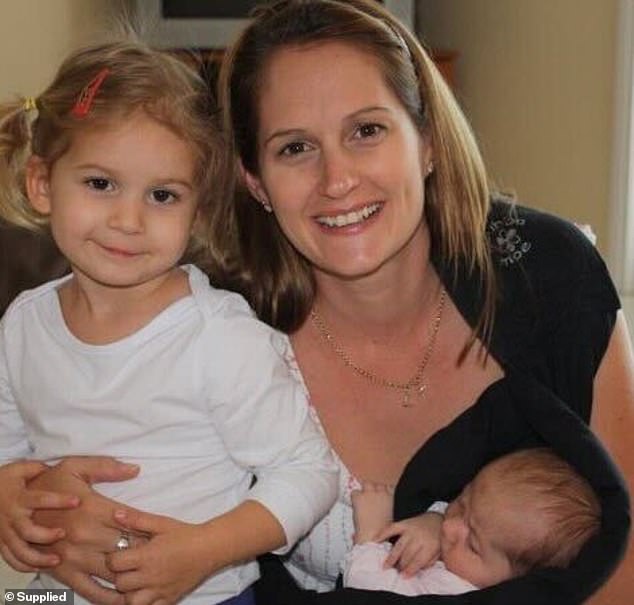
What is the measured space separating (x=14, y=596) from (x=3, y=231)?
123cm

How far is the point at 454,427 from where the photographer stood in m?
1.78

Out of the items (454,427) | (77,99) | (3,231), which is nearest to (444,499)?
(454,427)

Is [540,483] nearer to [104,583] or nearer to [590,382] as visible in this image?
[590,382]

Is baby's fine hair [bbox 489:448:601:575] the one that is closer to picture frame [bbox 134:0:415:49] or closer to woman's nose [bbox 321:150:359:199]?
woman's nose [bbox 321:150:359:199]

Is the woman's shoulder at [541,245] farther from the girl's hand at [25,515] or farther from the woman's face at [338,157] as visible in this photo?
the girl's hand at [25,515]

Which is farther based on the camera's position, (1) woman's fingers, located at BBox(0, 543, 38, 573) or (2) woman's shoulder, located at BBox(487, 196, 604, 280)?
(2) woman's shoulder, located at BBox(487, 196, 604, 280)

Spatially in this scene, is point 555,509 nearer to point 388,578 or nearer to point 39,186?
point 388,578

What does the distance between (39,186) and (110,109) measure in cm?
16

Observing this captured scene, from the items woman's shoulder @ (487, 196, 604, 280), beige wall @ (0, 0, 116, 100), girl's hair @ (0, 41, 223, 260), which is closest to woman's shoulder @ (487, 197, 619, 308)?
woman's shoulder @ (487, 196, 604, 280)

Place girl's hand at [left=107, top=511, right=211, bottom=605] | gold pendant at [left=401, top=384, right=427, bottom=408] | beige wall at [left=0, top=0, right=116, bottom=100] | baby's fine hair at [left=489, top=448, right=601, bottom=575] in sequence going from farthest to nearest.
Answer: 1. beige wall at [left=0, top=0, right=116, bottom=100]
2. gold pendant at [left=401, top=384, right=427, bottom=408]
3. baby's fine hair at [left=489, top=448, right=601, bottom=575]
4. girl's hand at [left=107, top=511, right=211, bottom=605]

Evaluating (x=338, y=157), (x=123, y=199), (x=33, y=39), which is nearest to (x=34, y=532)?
(x=123, y=199)

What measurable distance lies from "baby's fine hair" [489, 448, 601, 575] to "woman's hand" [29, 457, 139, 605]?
0.55 meters

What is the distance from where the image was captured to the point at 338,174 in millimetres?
1662

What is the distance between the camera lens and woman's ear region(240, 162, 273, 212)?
1.80 meters
